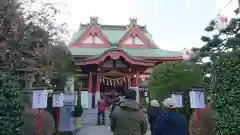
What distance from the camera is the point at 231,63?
4383mm

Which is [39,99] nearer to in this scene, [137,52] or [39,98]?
[39,98]

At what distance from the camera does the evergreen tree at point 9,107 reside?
201 inches

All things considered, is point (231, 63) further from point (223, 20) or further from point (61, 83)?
point (61, 83)

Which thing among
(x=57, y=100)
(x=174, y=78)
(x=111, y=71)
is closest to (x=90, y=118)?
(x=111, y=71)

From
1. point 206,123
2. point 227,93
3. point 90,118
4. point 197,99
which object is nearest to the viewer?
point 227,93

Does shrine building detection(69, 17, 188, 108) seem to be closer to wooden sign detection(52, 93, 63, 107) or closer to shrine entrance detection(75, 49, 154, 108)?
shrine entrance detection(75, 49, 154, 108)

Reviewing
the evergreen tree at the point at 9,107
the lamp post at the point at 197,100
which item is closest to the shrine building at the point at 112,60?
the lamp post at the point at 197,100

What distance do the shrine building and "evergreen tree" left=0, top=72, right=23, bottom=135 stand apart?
1218 centimetres

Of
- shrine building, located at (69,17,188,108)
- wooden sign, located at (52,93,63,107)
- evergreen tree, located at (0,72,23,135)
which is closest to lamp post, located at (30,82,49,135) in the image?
evergreen tree, located at (0,72,23,135)

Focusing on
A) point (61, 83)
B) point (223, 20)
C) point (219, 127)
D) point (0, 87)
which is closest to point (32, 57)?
point (61, 83)

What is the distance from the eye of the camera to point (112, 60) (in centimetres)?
1952

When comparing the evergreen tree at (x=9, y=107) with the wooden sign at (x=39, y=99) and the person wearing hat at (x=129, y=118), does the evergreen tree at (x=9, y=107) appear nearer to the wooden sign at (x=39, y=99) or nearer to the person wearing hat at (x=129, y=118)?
the wooden sign at (x=39, y=99)

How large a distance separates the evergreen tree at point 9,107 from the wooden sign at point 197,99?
419 cm

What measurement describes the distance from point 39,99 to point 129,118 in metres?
3.64
